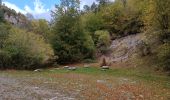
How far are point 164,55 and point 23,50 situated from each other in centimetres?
2253

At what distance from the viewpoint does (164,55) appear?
132ft

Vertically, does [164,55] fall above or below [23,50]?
below

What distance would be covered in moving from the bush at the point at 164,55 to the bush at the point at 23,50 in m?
20.4

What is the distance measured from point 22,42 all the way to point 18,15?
3938 cm

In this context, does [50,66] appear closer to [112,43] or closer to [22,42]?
[22,42]

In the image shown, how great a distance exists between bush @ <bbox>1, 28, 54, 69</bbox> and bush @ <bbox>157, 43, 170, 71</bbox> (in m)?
20.4

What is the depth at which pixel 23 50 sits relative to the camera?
54000mm

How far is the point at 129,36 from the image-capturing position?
7344cm

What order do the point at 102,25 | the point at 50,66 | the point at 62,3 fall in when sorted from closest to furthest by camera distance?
the point at 50,66, the point at 62,3, the point at 102,25

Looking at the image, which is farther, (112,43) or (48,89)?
(112,43)

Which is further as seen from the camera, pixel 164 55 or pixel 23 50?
pixel 23 50

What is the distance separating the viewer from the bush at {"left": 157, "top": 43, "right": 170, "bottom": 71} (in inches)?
1577

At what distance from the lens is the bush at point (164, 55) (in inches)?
1577

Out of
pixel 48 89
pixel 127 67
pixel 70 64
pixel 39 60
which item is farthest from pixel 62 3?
pixel 48 89
